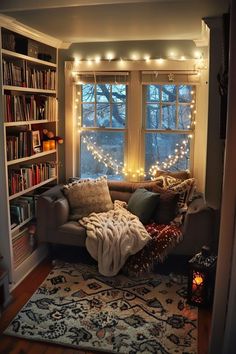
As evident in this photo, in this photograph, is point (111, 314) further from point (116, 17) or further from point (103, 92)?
point (103, 92)

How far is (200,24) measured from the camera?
3.28 meters

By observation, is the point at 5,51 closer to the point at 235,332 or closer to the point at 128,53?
the point at 128,53

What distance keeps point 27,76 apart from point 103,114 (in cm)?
117

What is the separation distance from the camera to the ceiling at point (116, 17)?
2.63 meters

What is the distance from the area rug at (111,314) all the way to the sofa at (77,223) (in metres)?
0.33

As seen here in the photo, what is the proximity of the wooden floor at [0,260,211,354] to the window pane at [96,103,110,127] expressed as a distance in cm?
198

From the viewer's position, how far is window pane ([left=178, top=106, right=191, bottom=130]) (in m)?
4.21

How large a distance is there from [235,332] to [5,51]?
2.73 metres

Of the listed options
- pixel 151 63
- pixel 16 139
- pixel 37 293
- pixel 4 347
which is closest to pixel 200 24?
pixel 151 63

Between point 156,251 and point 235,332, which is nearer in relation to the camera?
point 235,332

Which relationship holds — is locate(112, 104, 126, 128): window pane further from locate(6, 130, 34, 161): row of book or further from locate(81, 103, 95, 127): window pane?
locate(6, 130, 34, 161): row of book

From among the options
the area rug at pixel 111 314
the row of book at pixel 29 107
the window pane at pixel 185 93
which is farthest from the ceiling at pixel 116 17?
the area rug at pixel 111 314

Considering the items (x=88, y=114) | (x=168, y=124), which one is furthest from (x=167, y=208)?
(x=88, y=114)

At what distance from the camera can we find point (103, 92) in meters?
4.35
